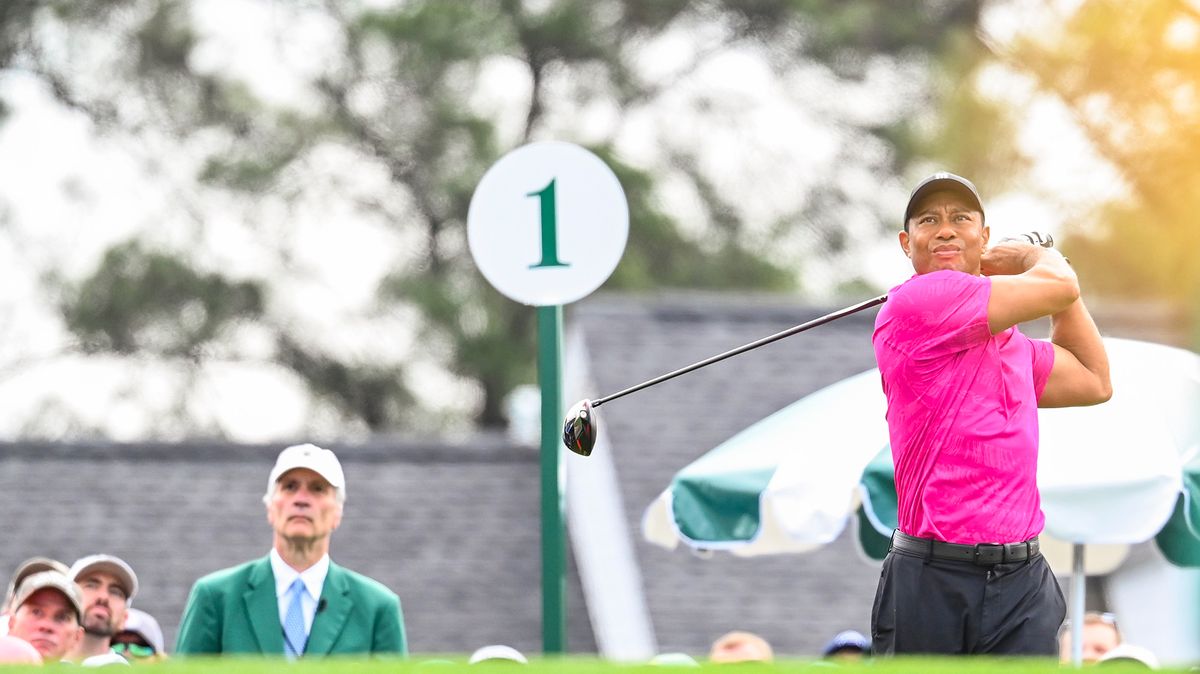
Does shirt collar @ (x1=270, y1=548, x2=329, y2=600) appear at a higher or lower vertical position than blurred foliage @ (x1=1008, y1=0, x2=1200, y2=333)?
lower

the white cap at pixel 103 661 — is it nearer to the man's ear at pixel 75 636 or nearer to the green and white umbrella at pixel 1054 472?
the man's ear at pixel 75 636

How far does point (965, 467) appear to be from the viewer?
4473 millimetres

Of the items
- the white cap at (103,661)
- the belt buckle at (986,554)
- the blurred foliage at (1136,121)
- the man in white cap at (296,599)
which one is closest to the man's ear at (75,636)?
the man in white cap at (296,599)

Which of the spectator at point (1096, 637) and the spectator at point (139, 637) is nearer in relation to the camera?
the spectator at point (139, 637)

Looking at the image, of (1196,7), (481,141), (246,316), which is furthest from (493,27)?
(1196,7)

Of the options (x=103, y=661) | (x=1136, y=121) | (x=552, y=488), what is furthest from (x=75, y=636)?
(x=1136, y=121)

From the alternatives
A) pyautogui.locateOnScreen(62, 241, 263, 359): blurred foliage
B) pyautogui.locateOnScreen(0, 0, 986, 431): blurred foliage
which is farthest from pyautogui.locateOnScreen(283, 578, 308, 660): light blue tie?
pyautogui.locateOnScreen(62, 241, 263, 359): blurred foliage

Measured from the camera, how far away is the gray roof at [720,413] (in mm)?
13438

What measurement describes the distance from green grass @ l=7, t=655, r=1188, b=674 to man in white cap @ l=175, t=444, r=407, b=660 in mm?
3020

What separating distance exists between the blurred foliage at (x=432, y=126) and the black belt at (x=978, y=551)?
17.6 m

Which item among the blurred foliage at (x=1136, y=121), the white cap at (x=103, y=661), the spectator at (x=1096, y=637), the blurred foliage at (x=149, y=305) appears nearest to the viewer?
the white cap at (x=103, y=661)

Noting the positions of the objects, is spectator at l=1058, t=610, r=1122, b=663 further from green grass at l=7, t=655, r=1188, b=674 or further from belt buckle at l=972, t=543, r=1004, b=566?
green grass at l=7, t=655, r=1188, b=674

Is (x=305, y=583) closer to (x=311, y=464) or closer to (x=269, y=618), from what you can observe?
(x=269, y=618)

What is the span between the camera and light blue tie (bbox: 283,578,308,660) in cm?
605
